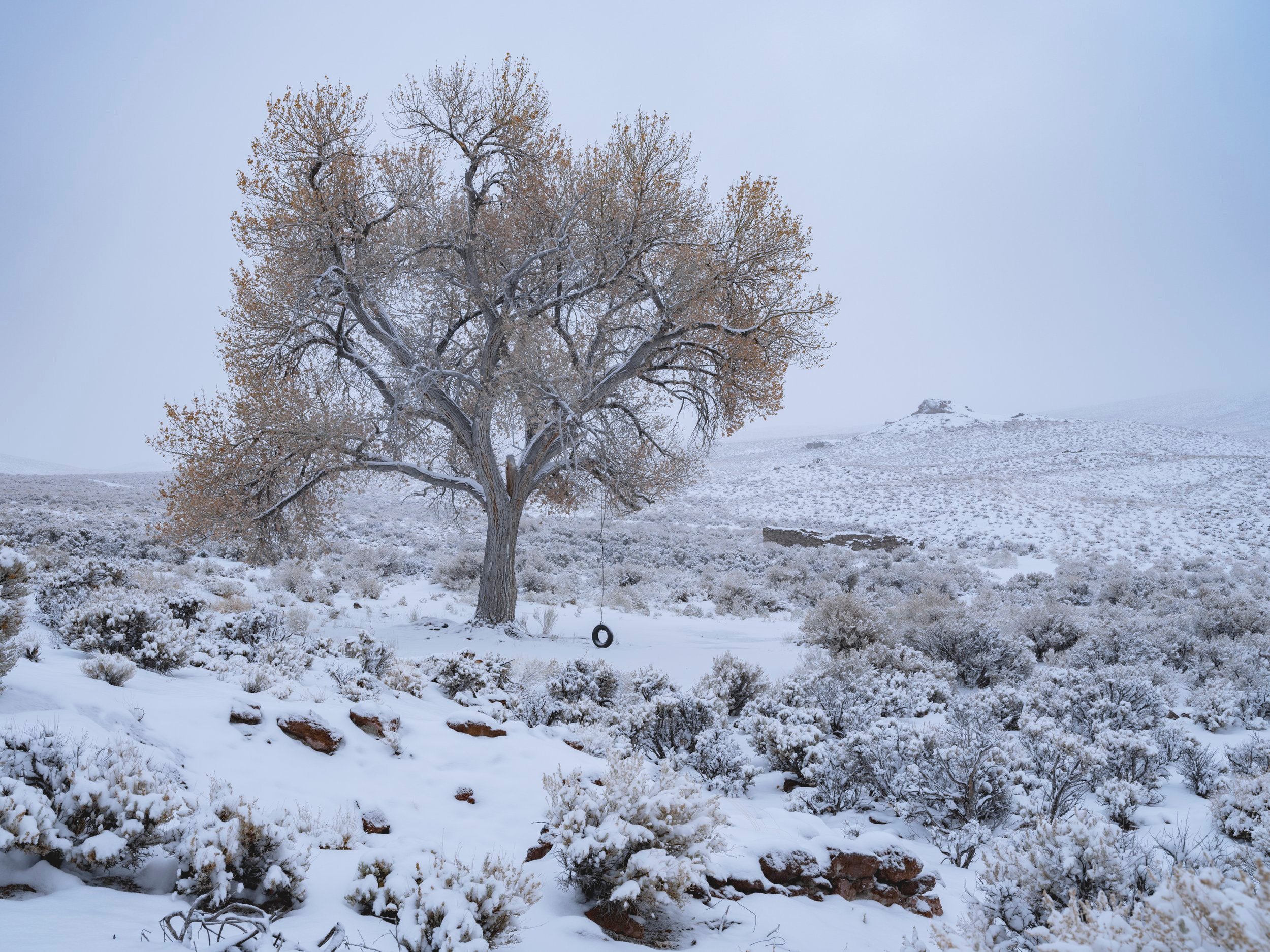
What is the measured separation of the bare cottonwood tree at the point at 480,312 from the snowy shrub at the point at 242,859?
24.2 ft

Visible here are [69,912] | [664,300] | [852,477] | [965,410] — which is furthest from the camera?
[965,410]

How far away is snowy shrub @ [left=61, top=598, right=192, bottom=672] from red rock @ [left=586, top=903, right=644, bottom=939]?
4.57 meters

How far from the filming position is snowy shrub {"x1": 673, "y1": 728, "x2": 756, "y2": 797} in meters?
5.11

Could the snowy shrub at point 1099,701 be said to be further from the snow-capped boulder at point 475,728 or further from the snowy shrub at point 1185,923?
the snow-capped boulder at point 475,728

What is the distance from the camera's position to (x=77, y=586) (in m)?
7.34

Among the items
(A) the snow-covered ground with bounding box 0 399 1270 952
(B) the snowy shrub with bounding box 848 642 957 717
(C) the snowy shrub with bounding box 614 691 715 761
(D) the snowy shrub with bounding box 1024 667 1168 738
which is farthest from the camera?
(B) the snowy shrub with bounding box 848 642 957 717

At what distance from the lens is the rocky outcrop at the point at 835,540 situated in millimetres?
23234

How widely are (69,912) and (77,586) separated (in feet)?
22.3

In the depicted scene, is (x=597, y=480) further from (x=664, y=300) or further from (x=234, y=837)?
(x=234, y=837)

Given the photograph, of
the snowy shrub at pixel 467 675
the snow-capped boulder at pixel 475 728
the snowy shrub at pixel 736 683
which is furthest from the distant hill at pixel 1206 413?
the snow-capped boulder at pixel 475 728

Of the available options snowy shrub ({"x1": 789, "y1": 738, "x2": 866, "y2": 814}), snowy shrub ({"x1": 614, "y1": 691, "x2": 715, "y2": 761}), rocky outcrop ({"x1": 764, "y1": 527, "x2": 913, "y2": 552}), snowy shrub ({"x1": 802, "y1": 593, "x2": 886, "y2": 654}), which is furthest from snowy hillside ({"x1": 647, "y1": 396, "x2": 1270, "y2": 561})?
snowy shrub ({"x1": 789, "y1": 738, "x2": 866, "y2": 814})

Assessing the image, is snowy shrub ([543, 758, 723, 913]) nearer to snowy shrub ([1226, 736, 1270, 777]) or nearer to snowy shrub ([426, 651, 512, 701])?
snowy shrub ([426, 651, 512, 701])

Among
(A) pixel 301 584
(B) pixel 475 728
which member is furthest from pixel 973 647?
(A) pixel 301 584

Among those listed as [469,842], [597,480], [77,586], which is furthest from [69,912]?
[597,480]
